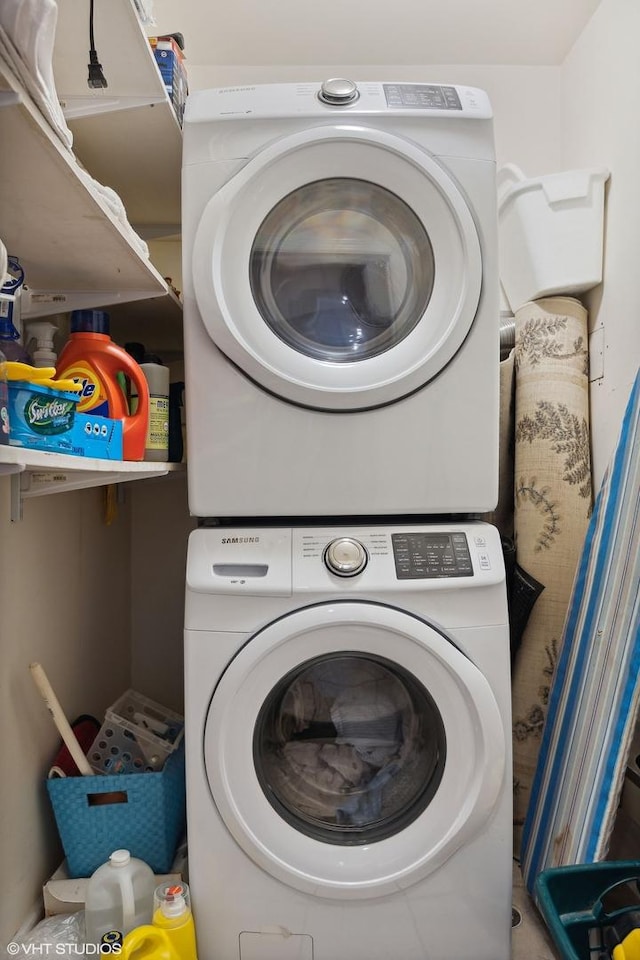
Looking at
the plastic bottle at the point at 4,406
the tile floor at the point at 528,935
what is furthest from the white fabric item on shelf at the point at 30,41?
the tile floor at the point at 528,935

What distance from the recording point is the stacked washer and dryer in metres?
1.32

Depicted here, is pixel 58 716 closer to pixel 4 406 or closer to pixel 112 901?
pixel 112 901

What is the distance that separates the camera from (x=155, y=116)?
1479 mm

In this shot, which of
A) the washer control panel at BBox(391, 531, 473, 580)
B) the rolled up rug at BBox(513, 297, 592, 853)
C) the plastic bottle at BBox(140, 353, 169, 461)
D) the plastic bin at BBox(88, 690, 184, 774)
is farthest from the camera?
the rolled up rug at BBox(513, 297, 592, 853)

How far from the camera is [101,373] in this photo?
129 centimetres

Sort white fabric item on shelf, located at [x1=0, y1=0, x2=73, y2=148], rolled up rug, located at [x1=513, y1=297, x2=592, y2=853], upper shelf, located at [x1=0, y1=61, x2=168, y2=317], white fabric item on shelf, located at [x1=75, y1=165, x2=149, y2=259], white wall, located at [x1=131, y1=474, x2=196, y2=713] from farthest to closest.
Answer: white wall, located at [x1=131, y1=474, x2=196, y2=713], rolled up rug, located at [x1=513, y1=297, x2=592, y2=853], white fabric item on shelf, located at [x1=75, y1=165, x2=149, y2=259], upper shelf, located at [x1=0, y1=61, x2=168, y2=317], white fabric item on shelf, located at [x1=0, y1=0, x2=73, y2=148]

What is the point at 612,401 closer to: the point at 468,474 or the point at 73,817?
the point at 468,474

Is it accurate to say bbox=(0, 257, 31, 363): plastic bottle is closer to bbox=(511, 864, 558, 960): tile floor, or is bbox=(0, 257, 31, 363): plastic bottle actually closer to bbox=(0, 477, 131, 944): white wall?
bbox=(0, 477, 131, 944): white wall

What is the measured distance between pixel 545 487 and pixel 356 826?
37.7 inches

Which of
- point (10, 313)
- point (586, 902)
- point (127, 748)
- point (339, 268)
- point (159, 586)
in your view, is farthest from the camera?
point (159, 586)

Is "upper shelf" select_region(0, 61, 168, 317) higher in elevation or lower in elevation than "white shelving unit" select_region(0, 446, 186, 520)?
higher

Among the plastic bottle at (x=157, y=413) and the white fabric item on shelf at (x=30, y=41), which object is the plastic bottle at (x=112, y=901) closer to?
the plastic bottle at (x=157, y=413)

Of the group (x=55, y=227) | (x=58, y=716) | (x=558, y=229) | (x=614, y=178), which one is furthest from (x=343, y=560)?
(x=614, y=178)

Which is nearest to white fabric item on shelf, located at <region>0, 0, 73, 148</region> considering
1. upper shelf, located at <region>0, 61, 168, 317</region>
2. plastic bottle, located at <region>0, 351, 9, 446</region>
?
upper shelf, located at <region>0, 61, 168, 317</region>
